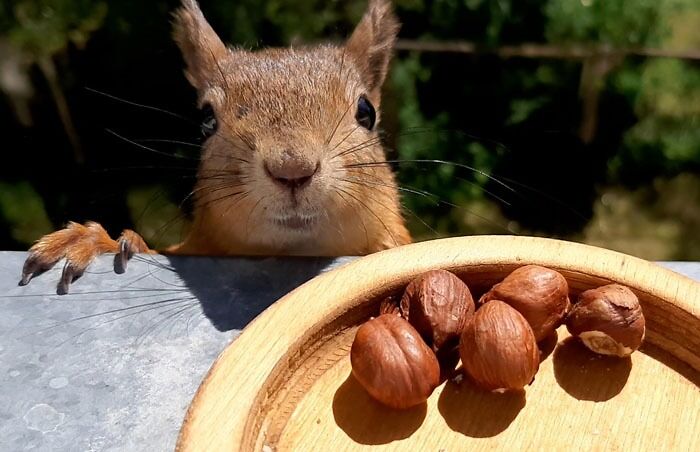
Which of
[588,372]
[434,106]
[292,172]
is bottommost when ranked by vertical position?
[434,106]

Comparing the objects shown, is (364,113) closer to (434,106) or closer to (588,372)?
A: (588,372)

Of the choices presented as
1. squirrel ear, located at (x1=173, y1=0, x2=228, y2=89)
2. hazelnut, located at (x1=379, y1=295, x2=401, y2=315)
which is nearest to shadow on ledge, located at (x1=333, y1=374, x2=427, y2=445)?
hazelnut, located at (x1=379, y1=295, x2=401, y2=315)

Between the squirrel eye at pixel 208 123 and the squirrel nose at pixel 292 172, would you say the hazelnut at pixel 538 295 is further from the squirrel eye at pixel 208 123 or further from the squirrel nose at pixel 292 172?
the squirrel eye at pixel 208 123

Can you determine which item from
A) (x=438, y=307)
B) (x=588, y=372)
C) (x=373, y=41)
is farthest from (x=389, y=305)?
(x=373, y=41)

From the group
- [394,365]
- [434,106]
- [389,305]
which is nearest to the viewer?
[394,365]

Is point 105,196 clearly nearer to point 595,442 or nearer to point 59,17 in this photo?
point 59,17

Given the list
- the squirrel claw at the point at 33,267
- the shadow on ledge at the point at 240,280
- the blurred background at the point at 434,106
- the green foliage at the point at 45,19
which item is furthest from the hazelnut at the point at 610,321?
the green foliage at the point at 45,19

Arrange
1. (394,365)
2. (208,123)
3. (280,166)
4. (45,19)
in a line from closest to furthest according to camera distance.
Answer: (394,365)
(280,166)
(208,123)
(45,19)

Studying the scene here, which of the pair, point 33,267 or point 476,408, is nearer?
point 476,408
